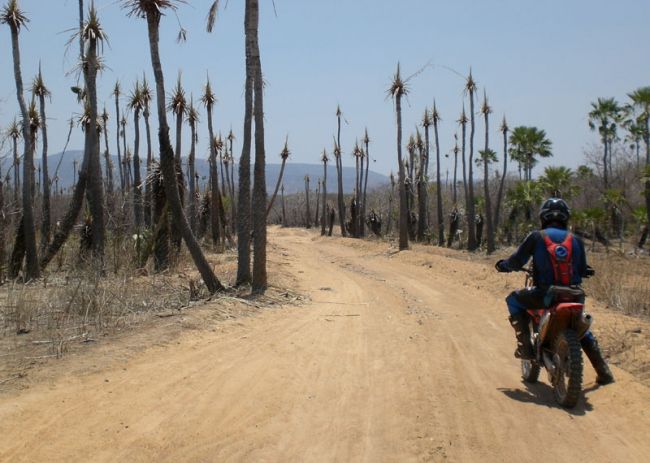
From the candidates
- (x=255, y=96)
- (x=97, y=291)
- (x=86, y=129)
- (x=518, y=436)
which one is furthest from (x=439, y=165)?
(x=518, y=436)

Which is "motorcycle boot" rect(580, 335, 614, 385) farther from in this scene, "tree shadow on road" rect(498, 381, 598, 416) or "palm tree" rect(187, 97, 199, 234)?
"palm tree" rect(187, 97, 199, 234)

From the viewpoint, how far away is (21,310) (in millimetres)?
8578

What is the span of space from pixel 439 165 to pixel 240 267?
1347 inches

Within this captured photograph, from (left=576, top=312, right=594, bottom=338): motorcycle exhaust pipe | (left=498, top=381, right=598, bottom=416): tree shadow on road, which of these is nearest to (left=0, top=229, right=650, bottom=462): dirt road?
(left=498, top=381, right=598, bottom=416): tree shadow on road

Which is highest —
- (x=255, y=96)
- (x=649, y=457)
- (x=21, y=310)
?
(x=255, y=96)

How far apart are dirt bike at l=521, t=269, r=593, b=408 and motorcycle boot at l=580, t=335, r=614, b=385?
278 millimetres

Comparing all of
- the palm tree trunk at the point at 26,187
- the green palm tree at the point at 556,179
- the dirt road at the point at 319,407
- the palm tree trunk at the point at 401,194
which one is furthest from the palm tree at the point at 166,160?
the green palm tree at the point at 556,179

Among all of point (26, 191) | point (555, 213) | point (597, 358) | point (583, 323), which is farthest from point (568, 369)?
point (26, 191)

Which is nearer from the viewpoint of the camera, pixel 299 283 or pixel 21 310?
pixel 21 310

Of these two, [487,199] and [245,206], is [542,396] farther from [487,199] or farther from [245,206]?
[487,199]

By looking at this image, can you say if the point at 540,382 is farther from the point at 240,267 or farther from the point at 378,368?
the point at 240,267

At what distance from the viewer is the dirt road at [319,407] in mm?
4840

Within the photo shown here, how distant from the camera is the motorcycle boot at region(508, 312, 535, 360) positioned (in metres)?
6.61

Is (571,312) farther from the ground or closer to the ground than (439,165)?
closer to the ground
